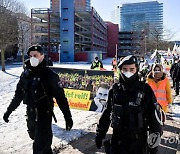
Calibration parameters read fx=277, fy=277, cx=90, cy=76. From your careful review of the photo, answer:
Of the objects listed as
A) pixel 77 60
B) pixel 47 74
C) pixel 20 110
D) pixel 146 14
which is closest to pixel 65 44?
pixel 77 60

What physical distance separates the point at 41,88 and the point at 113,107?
1300 millimetres

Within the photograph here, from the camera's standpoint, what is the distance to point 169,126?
7332 millimetres

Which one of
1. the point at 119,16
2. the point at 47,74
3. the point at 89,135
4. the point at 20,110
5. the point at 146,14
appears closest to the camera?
the point at 47,74

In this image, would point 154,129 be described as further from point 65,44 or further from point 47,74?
point 65,44

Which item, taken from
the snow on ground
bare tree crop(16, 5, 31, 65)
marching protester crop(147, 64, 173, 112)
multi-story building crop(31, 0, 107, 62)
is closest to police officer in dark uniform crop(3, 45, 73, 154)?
the snow on ground

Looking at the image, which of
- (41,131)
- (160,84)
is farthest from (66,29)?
(41,131)

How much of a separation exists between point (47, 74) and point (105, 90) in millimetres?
4620

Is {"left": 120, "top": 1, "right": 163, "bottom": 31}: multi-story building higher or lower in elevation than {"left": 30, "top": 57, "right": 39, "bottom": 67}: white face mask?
higher

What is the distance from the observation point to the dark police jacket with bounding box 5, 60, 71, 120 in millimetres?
3977

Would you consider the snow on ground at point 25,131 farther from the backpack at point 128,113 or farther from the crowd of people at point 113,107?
the backpack at point 128,113

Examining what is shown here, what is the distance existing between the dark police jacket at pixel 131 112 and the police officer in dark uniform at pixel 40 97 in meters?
1.18

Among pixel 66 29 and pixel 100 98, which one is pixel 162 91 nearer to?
pixel 100 98

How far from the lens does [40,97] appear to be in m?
3.97

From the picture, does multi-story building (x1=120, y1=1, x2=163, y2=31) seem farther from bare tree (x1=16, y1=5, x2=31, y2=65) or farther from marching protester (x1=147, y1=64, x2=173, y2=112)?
marching protester (x1=147, y1=64, x2=173, y2=112)
